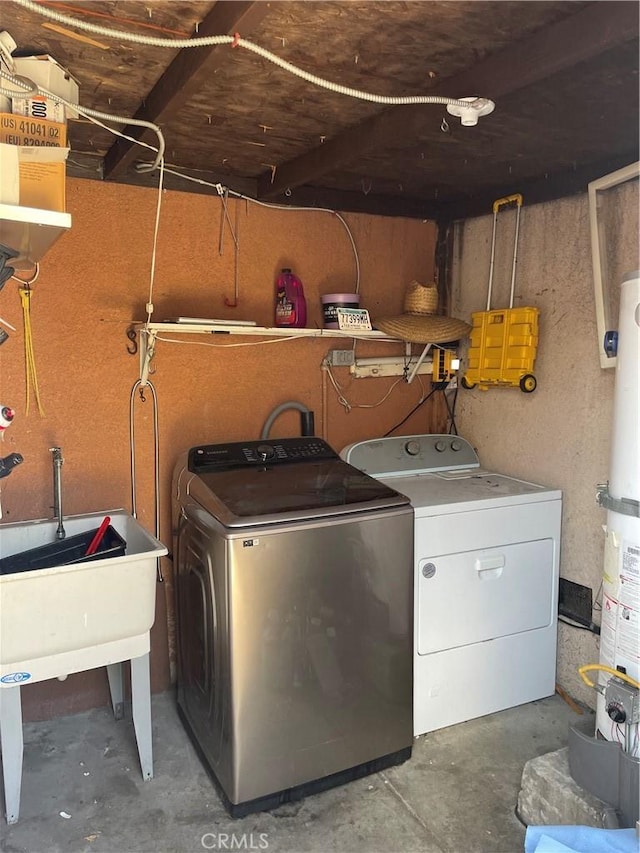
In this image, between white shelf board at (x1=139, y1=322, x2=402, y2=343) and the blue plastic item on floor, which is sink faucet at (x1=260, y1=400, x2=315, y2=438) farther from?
the blue plastic item on floor

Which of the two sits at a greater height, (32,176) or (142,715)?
(32,176)

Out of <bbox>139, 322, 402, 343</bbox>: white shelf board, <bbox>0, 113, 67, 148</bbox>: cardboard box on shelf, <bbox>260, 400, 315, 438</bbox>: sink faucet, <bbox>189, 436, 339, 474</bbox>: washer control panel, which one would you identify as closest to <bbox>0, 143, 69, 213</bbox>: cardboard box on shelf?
<bbox>0, 113, 67, 148</bbox>: cardboard box on shelf

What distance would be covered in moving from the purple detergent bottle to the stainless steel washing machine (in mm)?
768

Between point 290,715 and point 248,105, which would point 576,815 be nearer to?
point 290,715

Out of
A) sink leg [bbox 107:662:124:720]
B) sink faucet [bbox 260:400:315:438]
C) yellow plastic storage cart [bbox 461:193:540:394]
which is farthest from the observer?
sink faucet [bbox 260:400:315:438]

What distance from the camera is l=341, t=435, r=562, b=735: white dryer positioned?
2346 millimetres

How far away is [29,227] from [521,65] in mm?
1273

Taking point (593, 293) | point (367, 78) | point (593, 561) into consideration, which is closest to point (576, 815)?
point (593, 561)

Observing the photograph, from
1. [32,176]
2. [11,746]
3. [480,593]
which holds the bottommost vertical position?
[11,746]

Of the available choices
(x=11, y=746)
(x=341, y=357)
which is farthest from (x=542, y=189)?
(x=11, y=746)

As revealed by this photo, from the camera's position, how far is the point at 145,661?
2.15m

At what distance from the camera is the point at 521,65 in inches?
59.4

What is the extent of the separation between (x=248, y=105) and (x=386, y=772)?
7.47 feet

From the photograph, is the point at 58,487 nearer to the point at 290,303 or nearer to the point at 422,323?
the point at 290,303
